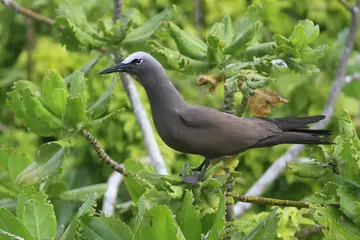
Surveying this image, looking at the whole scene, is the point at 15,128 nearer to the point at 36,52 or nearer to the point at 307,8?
the point at 36,52

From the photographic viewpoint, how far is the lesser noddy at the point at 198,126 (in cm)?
137

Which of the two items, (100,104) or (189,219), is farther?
(100,104)

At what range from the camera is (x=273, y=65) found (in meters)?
1.51

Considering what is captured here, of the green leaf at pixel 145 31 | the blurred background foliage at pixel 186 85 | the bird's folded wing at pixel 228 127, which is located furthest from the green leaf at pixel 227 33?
the blurred background foliage at pixel 186 85

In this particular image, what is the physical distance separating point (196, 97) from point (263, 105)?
1.79m

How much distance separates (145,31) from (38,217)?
2.27 ft

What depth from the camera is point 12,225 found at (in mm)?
1224

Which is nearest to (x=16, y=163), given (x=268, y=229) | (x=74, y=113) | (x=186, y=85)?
(x=74, y=113)

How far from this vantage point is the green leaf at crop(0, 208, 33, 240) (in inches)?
47.9

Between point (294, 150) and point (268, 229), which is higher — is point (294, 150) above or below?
below

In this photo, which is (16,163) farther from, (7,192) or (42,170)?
(42,170)

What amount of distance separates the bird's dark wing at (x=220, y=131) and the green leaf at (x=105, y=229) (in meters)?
0.23

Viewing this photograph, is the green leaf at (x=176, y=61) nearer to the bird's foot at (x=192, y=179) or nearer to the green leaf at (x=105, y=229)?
the bird's foot at (x=192, y=179)

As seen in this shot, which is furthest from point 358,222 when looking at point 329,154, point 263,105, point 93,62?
point 93,62
